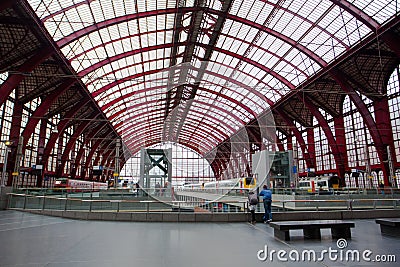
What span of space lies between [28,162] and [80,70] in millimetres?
17321

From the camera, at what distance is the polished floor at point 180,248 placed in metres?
5.88

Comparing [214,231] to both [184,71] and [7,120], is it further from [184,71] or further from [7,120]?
[7,120]

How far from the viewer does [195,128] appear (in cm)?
4762

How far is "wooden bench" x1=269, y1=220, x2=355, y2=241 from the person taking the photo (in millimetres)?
7961

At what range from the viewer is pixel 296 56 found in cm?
3650

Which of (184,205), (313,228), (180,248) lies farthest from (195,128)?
(180,248)

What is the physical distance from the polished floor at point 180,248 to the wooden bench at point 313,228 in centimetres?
27

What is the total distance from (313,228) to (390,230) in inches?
105

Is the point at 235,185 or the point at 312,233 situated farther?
the point at 235,185

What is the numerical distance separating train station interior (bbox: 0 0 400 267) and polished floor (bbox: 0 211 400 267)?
0.18 feet

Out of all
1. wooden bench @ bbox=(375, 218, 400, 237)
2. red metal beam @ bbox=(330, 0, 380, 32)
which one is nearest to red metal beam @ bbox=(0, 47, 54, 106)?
red metal beam @ bbox=(330, 0, 380, 32)

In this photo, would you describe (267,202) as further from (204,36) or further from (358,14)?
(204,36)

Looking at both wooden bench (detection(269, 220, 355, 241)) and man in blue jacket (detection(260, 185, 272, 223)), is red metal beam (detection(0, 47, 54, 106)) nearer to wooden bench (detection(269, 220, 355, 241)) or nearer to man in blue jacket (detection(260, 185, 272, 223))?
man in blue jacket (detection(260, 185, 272, 223))

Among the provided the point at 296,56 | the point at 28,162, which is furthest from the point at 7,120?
the point at 296,56
